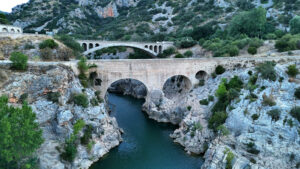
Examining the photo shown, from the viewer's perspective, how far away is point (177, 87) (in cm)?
4400

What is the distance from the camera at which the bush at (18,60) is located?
26.0 metres

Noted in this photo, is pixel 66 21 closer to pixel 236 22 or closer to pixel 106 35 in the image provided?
pixel 106 35

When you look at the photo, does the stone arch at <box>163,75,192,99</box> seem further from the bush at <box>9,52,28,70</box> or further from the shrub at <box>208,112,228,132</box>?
the bush at <box>9,52,28,70</box>

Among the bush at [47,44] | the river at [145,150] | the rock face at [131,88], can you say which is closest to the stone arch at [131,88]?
the rock face at [131,88]

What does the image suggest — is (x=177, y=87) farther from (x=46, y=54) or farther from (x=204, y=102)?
(x=46, y=54)

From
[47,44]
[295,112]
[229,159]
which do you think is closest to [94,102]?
[47,44]

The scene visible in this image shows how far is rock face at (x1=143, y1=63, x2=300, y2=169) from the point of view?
74.4 ft

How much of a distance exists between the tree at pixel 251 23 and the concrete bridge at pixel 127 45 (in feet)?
57.6

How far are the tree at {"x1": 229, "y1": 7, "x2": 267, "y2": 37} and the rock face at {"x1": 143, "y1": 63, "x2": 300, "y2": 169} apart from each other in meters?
26.6

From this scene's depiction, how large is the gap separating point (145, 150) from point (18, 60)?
1881 centimetres

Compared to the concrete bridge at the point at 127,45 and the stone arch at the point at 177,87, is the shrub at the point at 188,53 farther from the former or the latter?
the stone arch at the point at 177,87

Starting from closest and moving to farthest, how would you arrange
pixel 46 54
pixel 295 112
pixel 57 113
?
pixel 295 112 → pixel 57 113 → pixel 46 54

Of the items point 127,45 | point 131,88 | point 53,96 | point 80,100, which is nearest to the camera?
point 53,96

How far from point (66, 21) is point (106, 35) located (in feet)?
50.4
